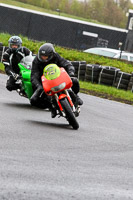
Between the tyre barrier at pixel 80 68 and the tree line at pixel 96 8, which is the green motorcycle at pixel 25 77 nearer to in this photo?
the tyre barrier at pixel 80 68

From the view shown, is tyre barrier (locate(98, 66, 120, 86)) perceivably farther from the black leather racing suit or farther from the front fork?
the front fork

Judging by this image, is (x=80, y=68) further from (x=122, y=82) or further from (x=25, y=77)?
(x=25, y=77)

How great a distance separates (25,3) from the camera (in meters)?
103

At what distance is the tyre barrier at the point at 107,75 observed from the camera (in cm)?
1991

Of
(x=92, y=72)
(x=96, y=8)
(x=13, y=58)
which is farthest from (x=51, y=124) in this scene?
(x=96, y=8)

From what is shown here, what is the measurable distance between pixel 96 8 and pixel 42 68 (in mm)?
102520

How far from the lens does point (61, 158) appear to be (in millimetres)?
6305

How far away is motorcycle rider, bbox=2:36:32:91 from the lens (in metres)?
12.1

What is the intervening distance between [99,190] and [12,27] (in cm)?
3593

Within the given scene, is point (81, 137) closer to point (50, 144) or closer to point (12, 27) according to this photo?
point (50, 144)

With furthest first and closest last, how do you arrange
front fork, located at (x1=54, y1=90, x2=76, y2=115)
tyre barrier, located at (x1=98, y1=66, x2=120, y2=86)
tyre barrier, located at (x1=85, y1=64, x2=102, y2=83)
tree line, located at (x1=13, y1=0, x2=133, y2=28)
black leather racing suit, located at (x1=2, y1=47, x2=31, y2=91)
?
tree line, located at (x1=13, y1=0, x2=133, y2=28)
tyre barrier, located at (x1=85, y1=64, x2=102, y2=83)
tyre barrier, located at (x1=98, y1=66, x2=120, y2=86)
black leather racing suit, located at (x1=2, y1=47, x2=31, y2=91)
front fork, located at (x1=54, y1=90, x2=76, y2=115)

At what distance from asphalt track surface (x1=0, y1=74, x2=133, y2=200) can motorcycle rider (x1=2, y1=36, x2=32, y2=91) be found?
94 centimetres

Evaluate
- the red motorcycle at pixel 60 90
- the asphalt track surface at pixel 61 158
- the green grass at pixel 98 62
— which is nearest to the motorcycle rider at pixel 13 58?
the asphalt track surface at pixel 61 158

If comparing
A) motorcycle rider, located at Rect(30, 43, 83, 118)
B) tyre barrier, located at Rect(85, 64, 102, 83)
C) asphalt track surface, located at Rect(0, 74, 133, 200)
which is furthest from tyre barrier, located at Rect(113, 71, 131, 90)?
motorcycle rider, located at Rect(30, 43, 83, 118)
